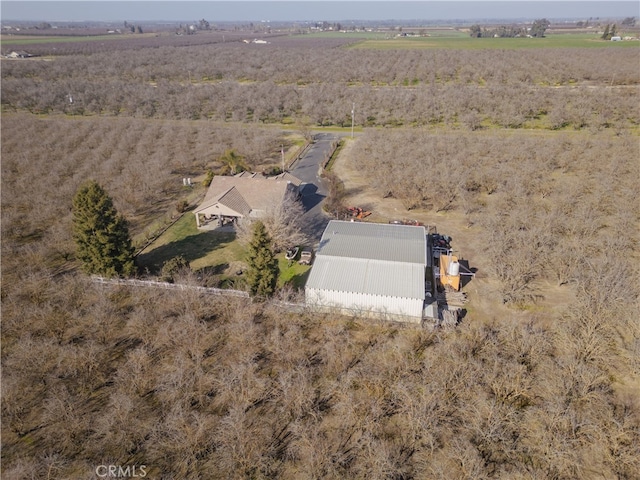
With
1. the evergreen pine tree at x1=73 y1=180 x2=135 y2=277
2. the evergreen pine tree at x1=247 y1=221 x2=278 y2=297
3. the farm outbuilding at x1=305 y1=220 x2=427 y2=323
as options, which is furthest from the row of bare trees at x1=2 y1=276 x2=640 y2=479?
the evergreen pine tree at x1=73 y1=180 x2=135 y2=277

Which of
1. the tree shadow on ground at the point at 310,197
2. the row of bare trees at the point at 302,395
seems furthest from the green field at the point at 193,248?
the tree shadow on ground at the point at 310,197

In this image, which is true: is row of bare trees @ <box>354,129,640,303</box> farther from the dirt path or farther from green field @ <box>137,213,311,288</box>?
green field @ <box>137,213,311,288</box>

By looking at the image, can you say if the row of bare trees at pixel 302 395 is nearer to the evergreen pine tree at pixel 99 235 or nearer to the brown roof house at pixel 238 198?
the evergreen pine tree at pixel 99 235

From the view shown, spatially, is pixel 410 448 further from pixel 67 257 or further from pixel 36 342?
pixel 67 257

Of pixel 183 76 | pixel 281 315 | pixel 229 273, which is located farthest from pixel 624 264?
pixel 183 76

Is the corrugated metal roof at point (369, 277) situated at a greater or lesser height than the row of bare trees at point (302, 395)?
greater
